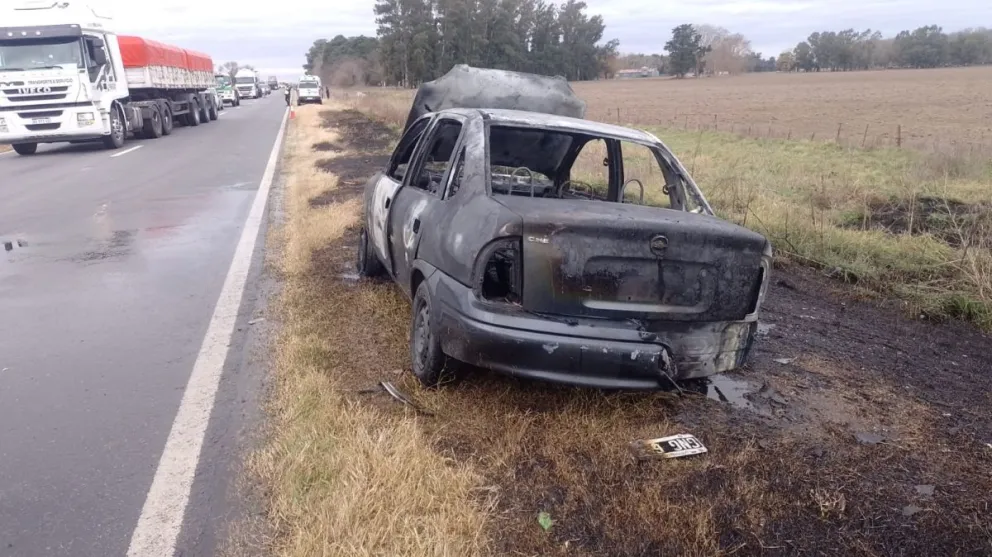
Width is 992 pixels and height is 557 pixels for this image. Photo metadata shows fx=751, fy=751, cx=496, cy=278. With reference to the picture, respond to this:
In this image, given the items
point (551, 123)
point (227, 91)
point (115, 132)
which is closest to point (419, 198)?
point (551, 123)

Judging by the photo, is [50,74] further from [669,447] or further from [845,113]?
[845,113]

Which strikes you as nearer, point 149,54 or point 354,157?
point 354,157

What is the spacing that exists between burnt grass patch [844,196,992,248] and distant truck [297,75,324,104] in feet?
144

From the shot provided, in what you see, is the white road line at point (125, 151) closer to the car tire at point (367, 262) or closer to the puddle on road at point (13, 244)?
the puddle on road at point (13, 244)

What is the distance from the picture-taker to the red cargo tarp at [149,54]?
21.7 m

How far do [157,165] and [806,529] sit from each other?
15.8 meters

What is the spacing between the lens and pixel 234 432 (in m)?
3.76

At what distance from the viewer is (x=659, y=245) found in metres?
3.49

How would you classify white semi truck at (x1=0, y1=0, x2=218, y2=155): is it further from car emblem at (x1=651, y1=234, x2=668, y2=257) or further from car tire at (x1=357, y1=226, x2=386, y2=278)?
car emblem at (x1=651, y1=234, x2=668, y2=257)

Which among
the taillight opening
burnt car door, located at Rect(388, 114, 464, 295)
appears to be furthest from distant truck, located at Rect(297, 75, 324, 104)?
the taillight opening

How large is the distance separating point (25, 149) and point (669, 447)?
68.7ft

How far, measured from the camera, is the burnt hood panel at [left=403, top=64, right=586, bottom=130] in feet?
28.1

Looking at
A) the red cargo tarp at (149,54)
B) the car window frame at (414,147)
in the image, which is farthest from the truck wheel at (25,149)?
the car window frame at (414,147)

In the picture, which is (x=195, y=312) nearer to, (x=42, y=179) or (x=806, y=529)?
(x=806, y=529)
